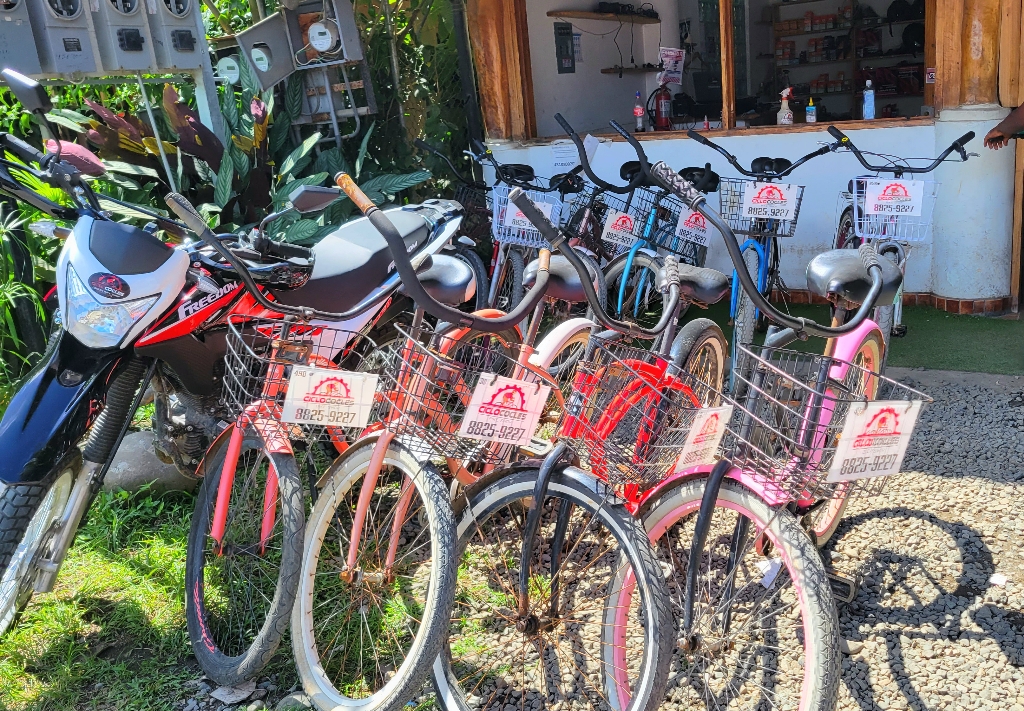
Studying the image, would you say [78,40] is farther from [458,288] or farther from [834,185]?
[834,185]

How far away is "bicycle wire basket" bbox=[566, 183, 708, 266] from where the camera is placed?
5.25 meters

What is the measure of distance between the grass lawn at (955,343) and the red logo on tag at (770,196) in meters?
0.90

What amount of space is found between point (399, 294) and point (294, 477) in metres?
1.16

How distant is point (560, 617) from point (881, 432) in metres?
0.89

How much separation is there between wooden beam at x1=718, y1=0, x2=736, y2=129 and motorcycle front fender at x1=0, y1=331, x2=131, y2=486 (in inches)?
179

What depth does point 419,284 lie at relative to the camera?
1.73 metres

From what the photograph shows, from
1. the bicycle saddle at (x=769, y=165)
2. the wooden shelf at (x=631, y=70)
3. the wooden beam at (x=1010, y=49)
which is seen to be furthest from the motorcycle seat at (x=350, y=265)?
the wooden shelf at (x=631, y=70)

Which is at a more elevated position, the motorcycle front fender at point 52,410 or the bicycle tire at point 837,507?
the motorcycle front fender at point 52,410

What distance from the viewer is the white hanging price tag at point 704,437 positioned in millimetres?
1811

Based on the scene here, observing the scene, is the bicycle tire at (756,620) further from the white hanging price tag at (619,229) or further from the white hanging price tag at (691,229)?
the white hanging price tag at (619,229)

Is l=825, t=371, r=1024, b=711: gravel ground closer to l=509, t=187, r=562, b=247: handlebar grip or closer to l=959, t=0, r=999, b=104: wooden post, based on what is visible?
l=509, t=187, r=562, b=247: handlebar grip

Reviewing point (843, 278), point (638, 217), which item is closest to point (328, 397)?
point (843, 278)

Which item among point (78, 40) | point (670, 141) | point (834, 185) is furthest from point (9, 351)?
point (834, 185)

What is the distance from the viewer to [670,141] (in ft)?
20.1
